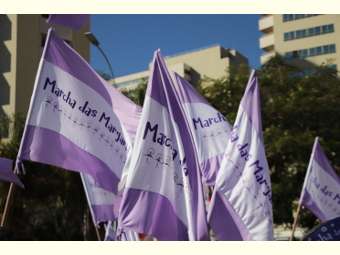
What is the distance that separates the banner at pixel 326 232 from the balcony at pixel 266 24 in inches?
1705

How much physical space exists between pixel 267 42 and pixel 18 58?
25.6 meters

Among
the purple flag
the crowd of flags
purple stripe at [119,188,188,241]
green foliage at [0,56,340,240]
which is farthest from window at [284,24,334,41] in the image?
purple stripe at [119,188,188,241]

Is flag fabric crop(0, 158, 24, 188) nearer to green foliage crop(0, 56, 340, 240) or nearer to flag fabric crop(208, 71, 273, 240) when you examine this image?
flag fabric crop(208, 71, 273, 240)

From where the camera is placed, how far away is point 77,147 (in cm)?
697

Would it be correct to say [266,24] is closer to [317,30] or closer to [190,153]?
[317,30]

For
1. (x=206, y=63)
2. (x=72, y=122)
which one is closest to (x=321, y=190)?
(x=72, y=122)

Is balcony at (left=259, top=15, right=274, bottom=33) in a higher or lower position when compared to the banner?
higher

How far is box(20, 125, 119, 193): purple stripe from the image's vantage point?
6504mm

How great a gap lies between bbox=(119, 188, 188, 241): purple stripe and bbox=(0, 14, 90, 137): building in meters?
22.6

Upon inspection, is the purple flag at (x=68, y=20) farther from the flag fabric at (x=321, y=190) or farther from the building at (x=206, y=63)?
the building at (x=206, y=63)

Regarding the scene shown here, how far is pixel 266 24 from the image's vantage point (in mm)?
49219
